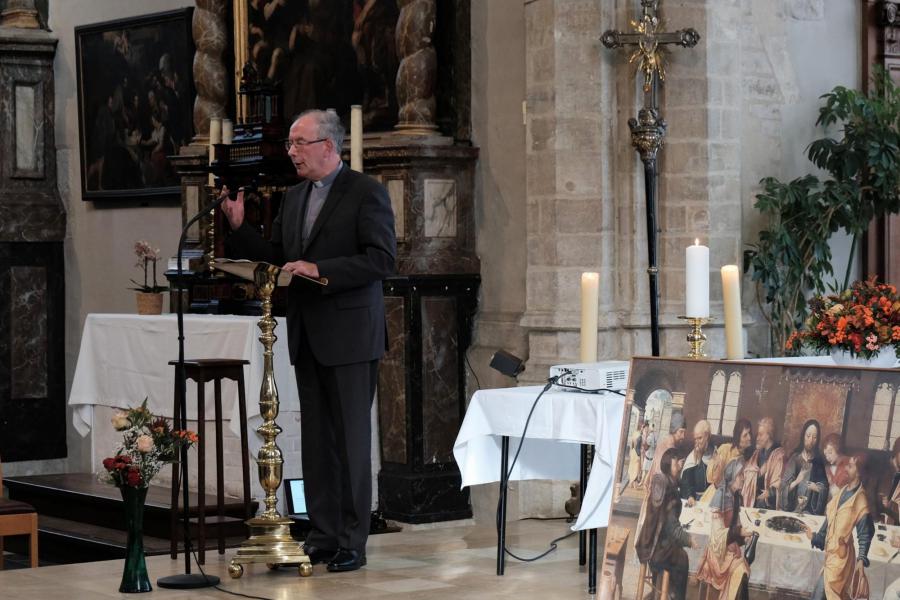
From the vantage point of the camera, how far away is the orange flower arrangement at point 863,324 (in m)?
5.36

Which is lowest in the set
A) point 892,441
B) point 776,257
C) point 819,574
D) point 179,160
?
point 819,574

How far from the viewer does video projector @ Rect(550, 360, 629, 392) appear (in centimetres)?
584

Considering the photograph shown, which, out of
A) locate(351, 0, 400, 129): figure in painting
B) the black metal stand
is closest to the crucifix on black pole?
locate(351, 0, 400, 129): figure in painting

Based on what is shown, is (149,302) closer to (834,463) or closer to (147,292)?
(147,292)

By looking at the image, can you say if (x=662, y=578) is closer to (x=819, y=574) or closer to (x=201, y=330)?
(x=819, y=574)

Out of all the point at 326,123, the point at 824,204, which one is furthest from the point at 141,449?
the point at 824,204

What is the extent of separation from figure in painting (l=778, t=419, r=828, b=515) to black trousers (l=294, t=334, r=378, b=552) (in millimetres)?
2388

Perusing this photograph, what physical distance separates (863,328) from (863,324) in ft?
0.05

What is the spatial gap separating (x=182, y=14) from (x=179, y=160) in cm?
131

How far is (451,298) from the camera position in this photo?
8.52 meters

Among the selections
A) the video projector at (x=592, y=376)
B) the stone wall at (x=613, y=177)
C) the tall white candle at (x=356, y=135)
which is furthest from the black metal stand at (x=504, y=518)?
the tall white candle at (x=356, y=135)

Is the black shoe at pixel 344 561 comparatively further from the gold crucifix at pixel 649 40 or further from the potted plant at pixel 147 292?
the potted plant at pixel 147 292

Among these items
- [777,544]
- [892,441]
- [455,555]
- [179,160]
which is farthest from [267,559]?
[179,160]

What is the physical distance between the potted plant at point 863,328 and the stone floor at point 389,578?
1.32 m
